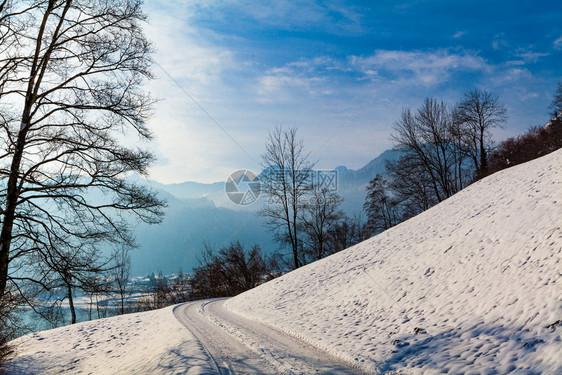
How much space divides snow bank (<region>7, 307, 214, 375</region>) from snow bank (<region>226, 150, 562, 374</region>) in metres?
3.27

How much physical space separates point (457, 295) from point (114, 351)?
10625 mm

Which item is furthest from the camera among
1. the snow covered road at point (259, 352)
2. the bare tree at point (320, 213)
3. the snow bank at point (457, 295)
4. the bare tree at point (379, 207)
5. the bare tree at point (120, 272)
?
the bare tree at point (379, 207)

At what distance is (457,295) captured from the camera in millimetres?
8211

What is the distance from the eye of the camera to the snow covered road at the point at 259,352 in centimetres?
642

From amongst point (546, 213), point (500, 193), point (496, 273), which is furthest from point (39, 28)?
point (500, 193)

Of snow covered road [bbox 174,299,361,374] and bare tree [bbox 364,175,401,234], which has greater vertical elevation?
bare tree [bbox 364,175,401,234]

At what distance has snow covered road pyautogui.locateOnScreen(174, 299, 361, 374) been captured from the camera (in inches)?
253

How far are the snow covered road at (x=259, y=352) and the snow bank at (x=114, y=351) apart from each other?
45cm

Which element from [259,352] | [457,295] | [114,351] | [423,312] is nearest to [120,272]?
[114,351]
